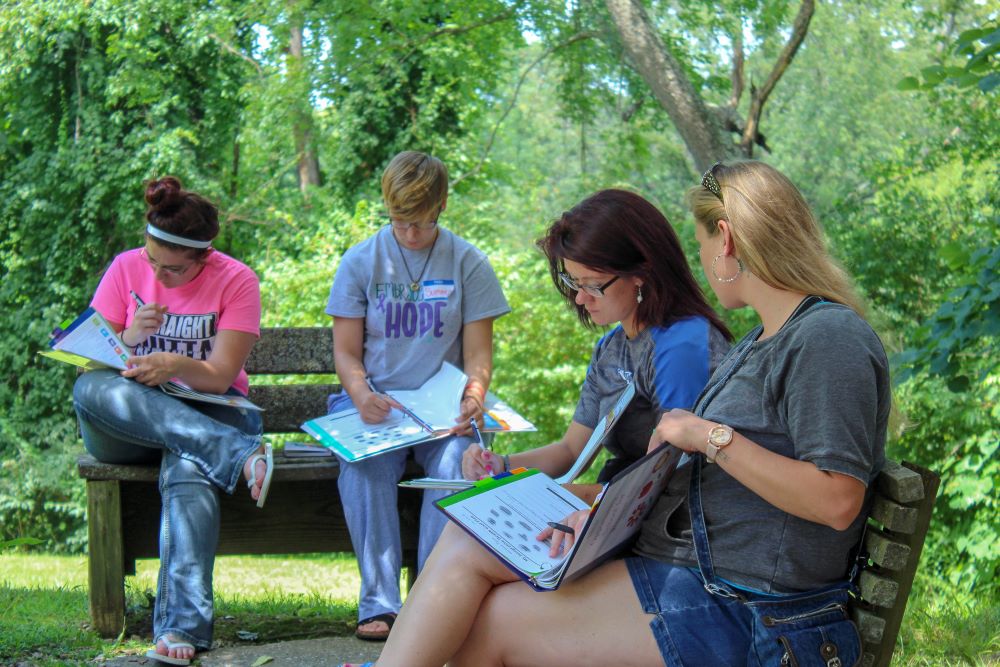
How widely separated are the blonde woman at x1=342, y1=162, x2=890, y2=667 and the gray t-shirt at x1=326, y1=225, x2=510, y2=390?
173 cm

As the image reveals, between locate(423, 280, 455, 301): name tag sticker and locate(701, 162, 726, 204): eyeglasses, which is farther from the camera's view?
locate(423, 280, 455, 301): name tag sticker

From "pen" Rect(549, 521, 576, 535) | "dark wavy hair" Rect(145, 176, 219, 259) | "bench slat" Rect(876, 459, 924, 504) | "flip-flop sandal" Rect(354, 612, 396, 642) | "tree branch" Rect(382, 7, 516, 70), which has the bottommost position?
"flip-flop sandal" Rect(354, 612, 396, 642)

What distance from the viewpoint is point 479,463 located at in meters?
2.98

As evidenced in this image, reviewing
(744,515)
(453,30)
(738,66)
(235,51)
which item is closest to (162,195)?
(744,515)

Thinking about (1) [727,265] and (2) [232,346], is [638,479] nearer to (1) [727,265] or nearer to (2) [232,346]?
(1) [727,265]

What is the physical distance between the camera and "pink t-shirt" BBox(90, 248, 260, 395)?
12.6 feet

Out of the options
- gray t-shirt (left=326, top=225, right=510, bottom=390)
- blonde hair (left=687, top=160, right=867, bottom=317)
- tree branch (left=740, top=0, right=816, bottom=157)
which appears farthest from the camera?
tree branch (left=740, top=0, right=816, bottom=157)

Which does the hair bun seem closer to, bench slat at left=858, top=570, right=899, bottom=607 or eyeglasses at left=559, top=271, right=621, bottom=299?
eyeglasses at left=559, top=271, right=621, bottom=299

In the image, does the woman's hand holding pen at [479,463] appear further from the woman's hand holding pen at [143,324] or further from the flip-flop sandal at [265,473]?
the woman's hand holding pen at [143,324]

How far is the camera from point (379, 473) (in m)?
3.63

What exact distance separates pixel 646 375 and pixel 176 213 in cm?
187

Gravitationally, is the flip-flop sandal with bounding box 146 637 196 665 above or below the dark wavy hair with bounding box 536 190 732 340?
below

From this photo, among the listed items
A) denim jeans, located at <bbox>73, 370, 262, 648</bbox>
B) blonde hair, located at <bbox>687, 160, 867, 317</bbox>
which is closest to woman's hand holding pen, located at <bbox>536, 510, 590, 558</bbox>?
blonde hair, located at <bbox>687, 160, 867, 317</bbox>

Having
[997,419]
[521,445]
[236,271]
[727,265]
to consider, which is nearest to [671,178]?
[521,445]
